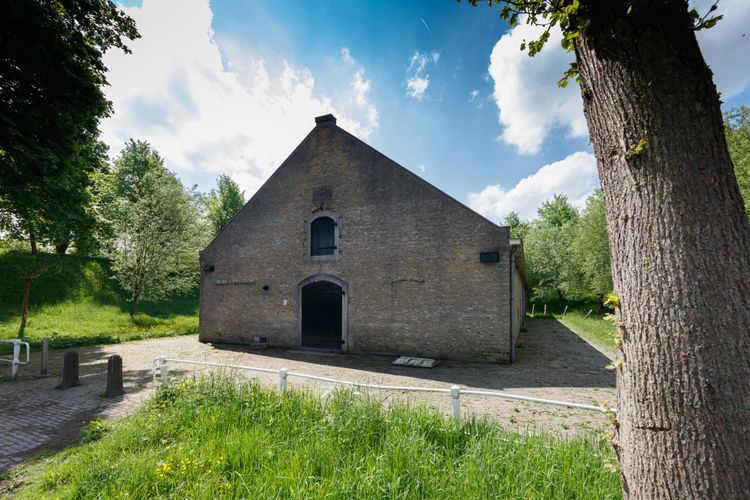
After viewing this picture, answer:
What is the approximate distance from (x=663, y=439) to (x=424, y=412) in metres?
2.93

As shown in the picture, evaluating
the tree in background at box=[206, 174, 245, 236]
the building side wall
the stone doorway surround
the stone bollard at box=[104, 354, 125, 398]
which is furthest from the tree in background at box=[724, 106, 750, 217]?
the tree in background at box=[206, 174, 245, 236]

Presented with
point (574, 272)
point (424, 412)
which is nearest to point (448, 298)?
point (424, 412)

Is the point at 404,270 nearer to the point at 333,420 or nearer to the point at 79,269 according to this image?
the point at 333,420

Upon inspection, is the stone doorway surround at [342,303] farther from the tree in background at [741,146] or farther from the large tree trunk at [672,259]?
the tree in background at [741,146]

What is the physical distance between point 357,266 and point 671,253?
10872 mm

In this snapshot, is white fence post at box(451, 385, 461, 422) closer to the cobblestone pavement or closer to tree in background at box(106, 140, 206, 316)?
the cobblestone pavement

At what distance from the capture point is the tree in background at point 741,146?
1970 centimetres

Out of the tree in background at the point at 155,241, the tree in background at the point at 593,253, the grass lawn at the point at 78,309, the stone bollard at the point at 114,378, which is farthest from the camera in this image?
the tree in background at the point at 593,253

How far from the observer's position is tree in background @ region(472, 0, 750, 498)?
174 cm

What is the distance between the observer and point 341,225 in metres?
12.9

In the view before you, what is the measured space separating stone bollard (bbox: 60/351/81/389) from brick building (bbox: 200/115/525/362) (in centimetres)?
661

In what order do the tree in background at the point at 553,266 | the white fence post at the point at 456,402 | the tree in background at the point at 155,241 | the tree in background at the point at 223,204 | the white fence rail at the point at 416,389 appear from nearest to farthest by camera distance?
1. the white fence rail at the point at 416,389
2. the white fence post at the point at 456,402
3. the tree in background at the point at 155,241
4. the tree in background at the point at 553,266
5. the tree in background at the point at 223,204

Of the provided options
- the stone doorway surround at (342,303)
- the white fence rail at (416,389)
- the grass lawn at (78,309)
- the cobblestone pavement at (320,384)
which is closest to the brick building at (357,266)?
the stone doorway surround at (342,303)

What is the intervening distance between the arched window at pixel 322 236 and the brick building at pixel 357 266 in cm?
5
